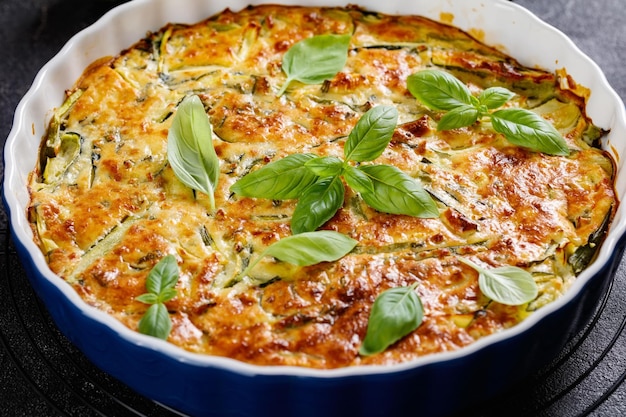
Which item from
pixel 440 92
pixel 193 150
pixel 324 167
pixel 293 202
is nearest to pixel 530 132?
pixel 440 92

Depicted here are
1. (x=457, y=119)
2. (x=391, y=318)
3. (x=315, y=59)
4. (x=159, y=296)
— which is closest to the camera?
(x=391, y=318)

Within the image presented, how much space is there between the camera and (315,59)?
3.69m

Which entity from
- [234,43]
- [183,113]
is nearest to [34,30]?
[234,43]

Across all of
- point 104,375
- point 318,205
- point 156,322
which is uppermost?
point 318,205

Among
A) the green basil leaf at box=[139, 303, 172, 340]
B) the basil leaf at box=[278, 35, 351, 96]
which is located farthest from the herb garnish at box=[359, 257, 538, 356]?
the basil leaf at box=[278, 35, 351, 96]

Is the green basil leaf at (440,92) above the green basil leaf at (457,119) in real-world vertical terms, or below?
above

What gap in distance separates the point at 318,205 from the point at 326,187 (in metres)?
0.08

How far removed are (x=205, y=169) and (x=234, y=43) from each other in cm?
98

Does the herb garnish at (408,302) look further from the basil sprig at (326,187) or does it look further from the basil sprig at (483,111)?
the basil sprig at (483,111)

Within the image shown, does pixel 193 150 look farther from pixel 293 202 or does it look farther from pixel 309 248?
pixel 309 248

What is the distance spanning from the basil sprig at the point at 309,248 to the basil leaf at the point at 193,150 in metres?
0.40

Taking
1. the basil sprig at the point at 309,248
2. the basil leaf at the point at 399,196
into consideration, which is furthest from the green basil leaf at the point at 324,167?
the basil sprig at the point at 309,248

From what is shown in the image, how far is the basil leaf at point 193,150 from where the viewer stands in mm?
3072

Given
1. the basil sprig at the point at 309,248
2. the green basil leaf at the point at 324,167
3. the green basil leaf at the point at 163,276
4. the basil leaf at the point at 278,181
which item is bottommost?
the green basil leaf at the point at 163,276
